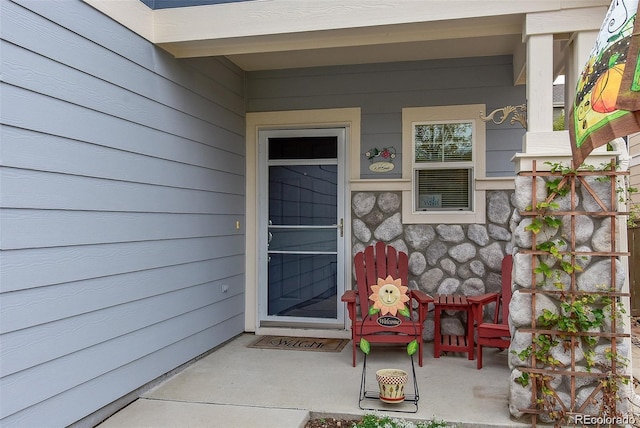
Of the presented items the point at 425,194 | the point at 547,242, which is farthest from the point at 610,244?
the point at 425,194

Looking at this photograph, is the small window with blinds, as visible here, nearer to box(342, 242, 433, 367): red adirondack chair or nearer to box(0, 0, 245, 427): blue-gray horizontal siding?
box(342, 242, 433, 367): red adirondack chair

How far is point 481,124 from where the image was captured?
4.67 m

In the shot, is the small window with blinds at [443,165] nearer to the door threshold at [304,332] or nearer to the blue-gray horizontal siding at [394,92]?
the blue-gray horizontal siding at [394,92]

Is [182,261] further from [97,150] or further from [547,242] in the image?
[547,242]

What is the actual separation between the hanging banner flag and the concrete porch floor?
5.51 ft


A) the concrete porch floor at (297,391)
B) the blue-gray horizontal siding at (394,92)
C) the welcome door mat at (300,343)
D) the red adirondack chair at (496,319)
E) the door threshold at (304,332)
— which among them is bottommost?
the concrete porch floor at (297,391)

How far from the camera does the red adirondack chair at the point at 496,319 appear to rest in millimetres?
3941

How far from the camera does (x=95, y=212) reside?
2.88m

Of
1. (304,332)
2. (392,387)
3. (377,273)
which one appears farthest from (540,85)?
(304,332)

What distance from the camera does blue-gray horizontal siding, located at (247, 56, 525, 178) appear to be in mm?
4656

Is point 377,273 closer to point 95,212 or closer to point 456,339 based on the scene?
point 456,339

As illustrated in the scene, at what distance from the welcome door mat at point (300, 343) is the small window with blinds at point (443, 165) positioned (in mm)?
1438

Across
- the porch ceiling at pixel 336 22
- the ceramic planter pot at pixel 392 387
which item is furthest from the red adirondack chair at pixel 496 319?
the porch ceiling at pixel 336 22

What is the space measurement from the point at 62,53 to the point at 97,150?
53cm
